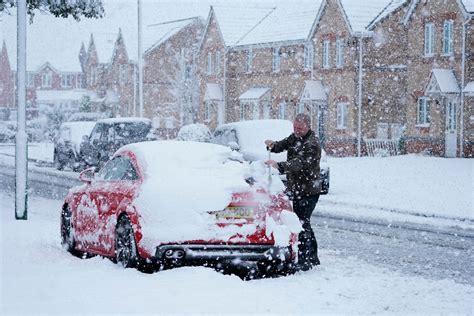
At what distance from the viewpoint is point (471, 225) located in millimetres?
16578

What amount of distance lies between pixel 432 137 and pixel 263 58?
15591 mm

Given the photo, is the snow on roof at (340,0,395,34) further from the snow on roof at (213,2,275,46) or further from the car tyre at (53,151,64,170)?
the car tyre at (53,151,64,170)

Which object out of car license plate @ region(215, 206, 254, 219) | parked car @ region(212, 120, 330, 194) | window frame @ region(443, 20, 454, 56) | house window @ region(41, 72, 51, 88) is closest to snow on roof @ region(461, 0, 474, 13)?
window frame @ region(443, 20, 454, 56)

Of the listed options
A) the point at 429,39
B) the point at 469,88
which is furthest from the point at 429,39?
the point at 469,88

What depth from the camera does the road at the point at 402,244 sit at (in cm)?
1126

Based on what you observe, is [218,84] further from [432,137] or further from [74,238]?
[74,238]

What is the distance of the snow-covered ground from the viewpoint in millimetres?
7945

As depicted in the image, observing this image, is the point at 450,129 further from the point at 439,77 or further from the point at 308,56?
the point at 308,56

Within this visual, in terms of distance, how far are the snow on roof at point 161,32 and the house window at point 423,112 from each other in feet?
99.1

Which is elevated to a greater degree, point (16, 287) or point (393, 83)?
point (393, 83)

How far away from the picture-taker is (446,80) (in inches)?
1534

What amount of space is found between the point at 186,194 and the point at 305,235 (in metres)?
1.93

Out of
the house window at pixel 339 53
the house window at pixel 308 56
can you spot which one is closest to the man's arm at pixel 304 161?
the house window at pixel 339 53

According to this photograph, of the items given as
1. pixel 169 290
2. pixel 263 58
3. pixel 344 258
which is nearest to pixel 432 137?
pixel 263 58
